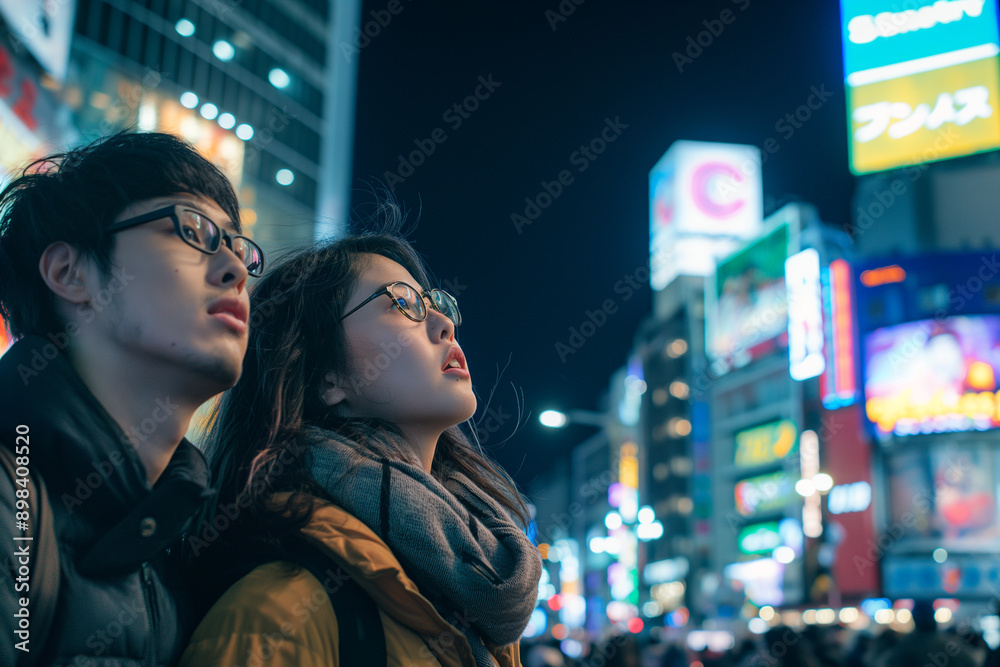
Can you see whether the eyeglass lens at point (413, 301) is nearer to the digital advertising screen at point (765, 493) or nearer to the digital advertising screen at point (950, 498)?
the digital advertising screen at point (950, 498)

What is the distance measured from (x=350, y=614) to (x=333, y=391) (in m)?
0.89

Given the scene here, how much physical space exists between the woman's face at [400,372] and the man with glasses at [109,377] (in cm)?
69

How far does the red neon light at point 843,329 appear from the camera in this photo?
1902 inches

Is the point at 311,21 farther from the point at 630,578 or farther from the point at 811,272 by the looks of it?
the point at 630,578

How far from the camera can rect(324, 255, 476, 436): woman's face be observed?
2.97 metres

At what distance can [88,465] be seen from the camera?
6.35ft

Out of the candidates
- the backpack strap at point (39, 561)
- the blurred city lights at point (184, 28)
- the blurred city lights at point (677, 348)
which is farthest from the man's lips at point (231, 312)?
the blurred city lights at point (677, 348)

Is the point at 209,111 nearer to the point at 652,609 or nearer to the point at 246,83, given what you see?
the point at 246,83

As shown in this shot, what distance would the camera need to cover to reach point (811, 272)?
5459 centimetres

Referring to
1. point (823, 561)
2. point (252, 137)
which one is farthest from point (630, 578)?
point (252, 137)

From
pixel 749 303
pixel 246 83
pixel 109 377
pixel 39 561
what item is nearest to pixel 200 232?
pixel 109 377

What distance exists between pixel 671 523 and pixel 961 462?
1646 inches

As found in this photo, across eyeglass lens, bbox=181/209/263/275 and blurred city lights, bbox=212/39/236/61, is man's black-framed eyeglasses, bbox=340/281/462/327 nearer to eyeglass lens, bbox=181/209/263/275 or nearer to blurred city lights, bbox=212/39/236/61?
eyeglass lens, bbox=181/209/263/275

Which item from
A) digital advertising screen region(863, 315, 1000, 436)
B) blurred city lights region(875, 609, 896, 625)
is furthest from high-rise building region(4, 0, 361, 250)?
blurred city lights region(875, 609, 896, 625)
